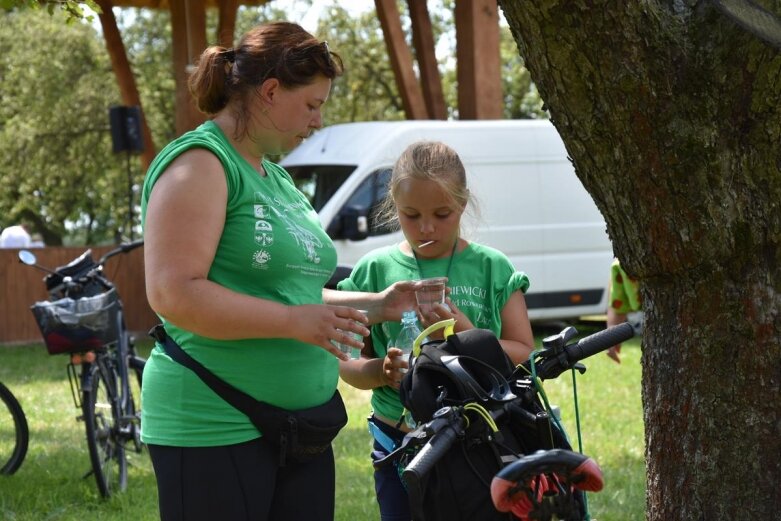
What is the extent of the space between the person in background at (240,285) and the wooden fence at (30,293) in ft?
44.6

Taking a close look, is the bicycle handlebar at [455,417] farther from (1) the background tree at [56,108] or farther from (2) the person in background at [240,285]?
(1) the background tree at [56,108]

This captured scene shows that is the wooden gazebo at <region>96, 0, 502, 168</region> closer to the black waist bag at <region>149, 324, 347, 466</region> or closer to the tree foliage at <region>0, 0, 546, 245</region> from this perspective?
the black waist bag at <region>149, 324, 347, 466</region>

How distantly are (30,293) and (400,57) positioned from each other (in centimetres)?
602

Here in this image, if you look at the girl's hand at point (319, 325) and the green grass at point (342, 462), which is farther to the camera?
the green grass at point (342, 462)

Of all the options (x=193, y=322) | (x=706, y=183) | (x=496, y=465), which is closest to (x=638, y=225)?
(x=706, y=183)

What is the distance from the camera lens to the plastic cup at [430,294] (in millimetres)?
2971

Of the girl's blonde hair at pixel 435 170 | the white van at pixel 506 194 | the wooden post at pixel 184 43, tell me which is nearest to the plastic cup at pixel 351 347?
the girl's blonde hair at pixel 435 170

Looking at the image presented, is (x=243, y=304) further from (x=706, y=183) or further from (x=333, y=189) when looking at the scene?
(x=333, y=189)

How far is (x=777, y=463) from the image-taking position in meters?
3.11

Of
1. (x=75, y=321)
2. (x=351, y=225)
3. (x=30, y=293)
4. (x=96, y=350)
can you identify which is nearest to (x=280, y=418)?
(x=75, y=321)

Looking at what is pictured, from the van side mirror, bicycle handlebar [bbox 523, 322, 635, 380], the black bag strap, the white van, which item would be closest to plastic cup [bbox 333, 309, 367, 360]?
the black bag strap

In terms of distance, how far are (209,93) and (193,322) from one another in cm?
60

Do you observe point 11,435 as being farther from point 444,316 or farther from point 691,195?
point 691,195

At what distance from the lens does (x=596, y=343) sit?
101 inches
